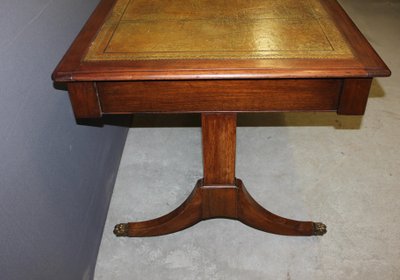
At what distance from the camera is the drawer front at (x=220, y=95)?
90 centimetres

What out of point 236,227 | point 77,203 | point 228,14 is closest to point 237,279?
point 236,227

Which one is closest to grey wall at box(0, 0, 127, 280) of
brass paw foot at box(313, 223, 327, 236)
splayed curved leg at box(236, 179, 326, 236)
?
splayed curved leg at box(236, 179, 326, 236)

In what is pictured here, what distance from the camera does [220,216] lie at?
137 cm

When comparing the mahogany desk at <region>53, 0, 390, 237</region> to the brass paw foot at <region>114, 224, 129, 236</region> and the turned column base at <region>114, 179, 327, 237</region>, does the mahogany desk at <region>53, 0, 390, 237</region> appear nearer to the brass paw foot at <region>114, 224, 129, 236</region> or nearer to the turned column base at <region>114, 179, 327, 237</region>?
the turned column base at <region>114, 179, 327, 237</region>

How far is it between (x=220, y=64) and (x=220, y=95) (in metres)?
0.08

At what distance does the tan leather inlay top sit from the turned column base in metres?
0.50

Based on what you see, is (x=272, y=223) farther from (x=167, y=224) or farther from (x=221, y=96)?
(x=221, y=96)

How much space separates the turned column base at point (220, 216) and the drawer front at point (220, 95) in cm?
42

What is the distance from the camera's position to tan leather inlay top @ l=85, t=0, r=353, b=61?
93 cm

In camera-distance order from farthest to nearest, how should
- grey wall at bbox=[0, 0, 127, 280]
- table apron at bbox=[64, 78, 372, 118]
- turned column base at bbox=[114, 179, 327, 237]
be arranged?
turned column base at bbox=[114, 179, 327, 237], table apron at bbox=[64, 78, 372, 118], grey wall at bbox=[0, 0, 127, 280]

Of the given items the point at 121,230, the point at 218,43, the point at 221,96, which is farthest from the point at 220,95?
the point at 121,230

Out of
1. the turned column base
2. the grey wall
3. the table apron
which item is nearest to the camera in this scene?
the grey wall

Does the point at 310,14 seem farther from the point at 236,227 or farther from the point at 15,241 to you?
the point at 15,241

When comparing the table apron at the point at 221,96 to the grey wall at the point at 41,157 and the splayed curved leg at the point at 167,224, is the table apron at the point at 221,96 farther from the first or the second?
the splayed curved leg at the point at 167,224
